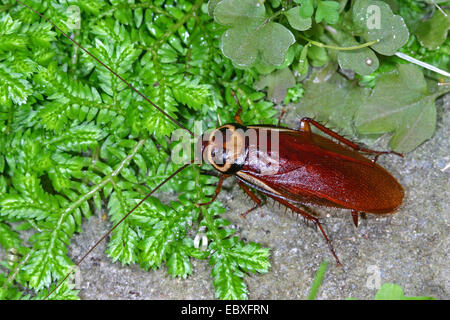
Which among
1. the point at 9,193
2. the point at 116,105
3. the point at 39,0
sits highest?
the point at 39,0

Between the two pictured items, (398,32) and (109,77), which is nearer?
(398,32)

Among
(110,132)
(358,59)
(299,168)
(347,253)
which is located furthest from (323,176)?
(110,132)

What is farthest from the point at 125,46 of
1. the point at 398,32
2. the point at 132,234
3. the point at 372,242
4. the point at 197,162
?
the point at 372,242

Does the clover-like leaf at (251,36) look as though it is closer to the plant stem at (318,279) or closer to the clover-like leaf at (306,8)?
the clover-like leaf at (306,8)

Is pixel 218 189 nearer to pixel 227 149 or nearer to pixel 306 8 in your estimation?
pixel 227 149

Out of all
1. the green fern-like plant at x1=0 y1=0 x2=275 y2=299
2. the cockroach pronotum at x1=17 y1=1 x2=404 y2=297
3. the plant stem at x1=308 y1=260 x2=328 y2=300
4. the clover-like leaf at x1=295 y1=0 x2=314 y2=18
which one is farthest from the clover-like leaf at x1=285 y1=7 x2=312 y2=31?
the plant stem at x1=308 y1=260 x2=328 y2=300

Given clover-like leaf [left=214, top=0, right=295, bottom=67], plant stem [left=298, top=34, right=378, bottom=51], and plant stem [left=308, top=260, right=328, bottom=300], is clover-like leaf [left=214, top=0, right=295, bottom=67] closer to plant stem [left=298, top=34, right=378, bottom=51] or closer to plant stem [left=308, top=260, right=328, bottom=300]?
plant stem [left=298, top=34, right=378, bottom=51]

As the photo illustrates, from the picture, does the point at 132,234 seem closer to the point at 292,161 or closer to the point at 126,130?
the point at 126,130
